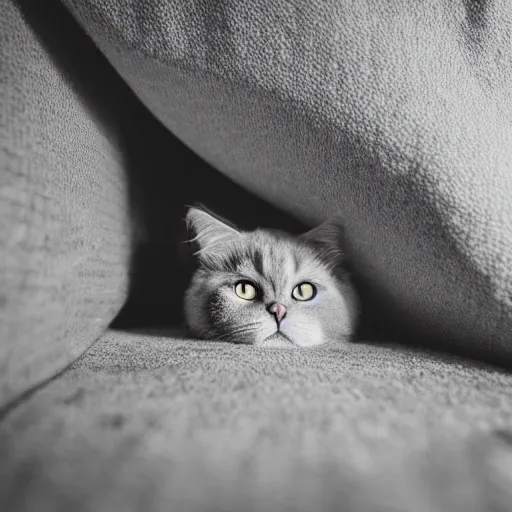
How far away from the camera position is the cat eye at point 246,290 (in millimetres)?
952

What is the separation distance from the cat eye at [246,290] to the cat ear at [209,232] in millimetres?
118

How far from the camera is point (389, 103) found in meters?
0.70

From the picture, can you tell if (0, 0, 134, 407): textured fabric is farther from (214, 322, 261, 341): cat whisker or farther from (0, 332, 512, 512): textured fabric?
(214, 322, 261, 341): cat whisker

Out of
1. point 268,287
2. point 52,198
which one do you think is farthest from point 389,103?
point 52,198

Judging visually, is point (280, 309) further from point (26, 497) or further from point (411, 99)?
point (26, 497)

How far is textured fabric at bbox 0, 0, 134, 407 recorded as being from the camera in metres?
0.50

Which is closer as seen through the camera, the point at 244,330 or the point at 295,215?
the point at 244,330

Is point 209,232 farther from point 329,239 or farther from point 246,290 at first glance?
point 329,239

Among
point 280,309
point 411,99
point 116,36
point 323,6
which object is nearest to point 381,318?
point 280,309

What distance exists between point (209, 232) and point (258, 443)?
2.30ft

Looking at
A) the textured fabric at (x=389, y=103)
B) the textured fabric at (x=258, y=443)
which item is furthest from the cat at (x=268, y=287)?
the textured fabric at (x=258, y=443)

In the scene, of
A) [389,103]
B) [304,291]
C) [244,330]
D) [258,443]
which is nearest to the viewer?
[258,443]

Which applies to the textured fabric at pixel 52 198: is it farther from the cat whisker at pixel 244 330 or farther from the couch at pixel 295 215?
the cat whisker at pixel 244 330

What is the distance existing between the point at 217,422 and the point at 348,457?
0.13 metres
